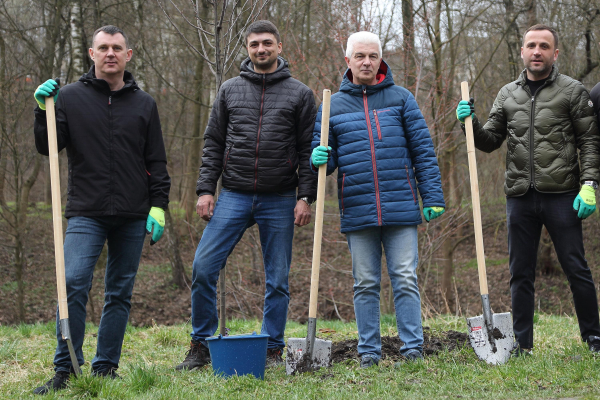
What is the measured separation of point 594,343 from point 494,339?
0.74m

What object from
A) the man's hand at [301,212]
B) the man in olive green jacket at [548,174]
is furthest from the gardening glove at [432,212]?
the man's hand at [301,212]

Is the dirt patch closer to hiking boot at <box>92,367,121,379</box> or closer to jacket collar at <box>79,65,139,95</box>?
hiking boot at <box>92,367,121,379</box>

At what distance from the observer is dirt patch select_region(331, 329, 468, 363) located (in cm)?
446

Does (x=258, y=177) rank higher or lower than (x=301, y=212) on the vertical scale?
higher

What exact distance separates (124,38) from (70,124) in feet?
2.31

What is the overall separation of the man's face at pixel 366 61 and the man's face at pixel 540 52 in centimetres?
105

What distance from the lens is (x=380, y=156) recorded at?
13.9ft

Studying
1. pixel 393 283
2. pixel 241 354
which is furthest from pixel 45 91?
pixel 393 283

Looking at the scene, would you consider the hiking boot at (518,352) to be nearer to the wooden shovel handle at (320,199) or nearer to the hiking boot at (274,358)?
the wooden shovel handle at (320,199)

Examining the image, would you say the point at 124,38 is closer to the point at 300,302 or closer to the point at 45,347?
the point at 45,347

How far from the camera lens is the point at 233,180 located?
171 inches

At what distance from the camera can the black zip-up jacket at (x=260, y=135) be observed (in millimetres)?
4305

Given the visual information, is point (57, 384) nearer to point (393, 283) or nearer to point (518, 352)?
point (393, 283)

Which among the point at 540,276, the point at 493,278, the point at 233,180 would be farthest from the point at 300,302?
the point at 233,180
